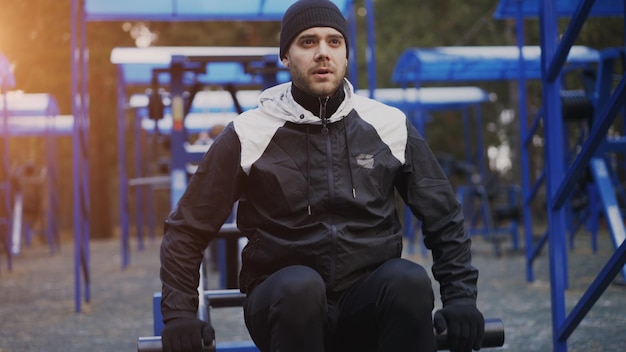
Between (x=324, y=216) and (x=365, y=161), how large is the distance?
0.65 ft

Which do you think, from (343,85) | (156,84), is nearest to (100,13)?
(156,84)

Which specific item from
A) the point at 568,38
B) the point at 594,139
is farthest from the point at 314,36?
the point at 568,38

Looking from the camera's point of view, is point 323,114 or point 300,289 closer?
point 300,289

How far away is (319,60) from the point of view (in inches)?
106

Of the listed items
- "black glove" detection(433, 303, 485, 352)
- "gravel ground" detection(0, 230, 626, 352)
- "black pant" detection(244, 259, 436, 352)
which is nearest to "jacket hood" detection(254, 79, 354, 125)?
"black pant" detection(244, 259, 436, 352)

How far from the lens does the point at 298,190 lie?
2.59m

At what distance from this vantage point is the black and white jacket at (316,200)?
8.38ft

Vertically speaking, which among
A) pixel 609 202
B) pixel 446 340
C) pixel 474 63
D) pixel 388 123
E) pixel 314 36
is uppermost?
pixel 314 36

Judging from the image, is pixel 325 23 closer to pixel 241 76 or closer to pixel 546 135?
pixel 546 135

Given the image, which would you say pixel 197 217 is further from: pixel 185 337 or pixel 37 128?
pixel 37 128

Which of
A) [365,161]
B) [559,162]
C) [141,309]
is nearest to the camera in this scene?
[365,161]

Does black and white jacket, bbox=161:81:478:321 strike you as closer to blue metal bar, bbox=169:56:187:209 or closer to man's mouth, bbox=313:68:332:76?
man's mouth, bbox=313:68:332:76

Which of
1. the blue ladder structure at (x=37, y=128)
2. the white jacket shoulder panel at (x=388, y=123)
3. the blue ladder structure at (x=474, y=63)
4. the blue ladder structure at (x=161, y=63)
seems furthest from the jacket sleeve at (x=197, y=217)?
the blue ladder structure at (x=37, y=128)

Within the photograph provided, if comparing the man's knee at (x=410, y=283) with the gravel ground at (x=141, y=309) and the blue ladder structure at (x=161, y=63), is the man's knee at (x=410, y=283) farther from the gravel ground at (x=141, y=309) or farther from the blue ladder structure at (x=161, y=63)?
the blue ladder structure at (x=161, y=63)
